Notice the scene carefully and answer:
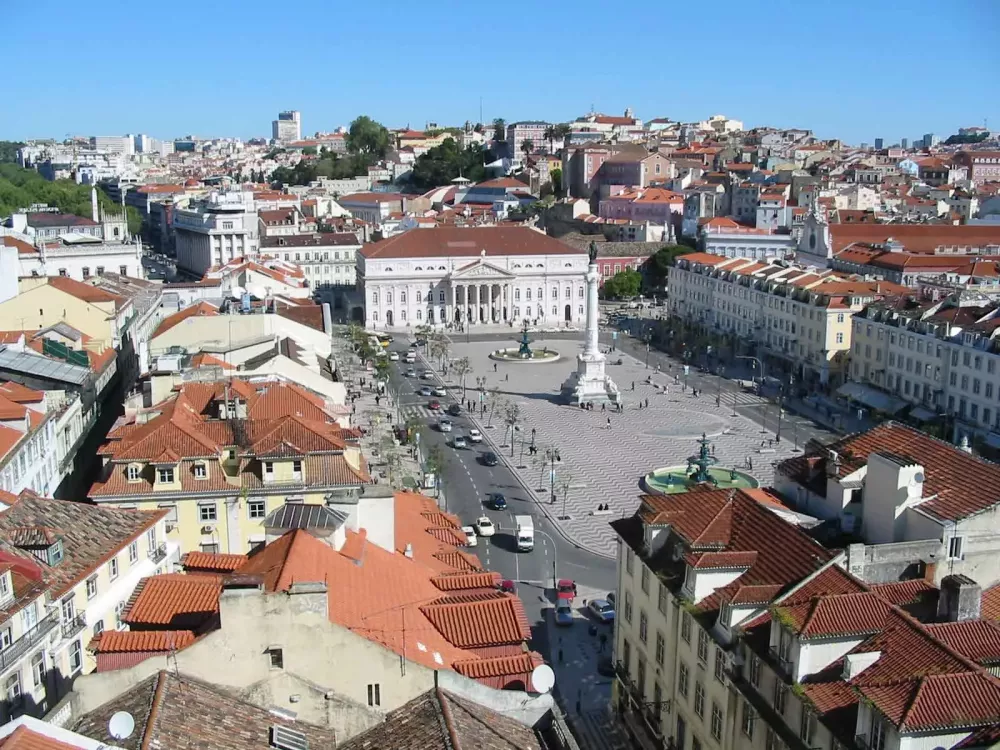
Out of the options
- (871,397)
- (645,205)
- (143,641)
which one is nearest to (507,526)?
(143,641)

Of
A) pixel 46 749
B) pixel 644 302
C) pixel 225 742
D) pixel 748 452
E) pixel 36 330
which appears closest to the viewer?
pixel 46 749

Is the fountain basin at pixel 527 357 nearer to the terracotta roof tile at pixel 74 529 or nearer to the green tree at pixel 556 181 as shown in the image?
the terracotta roof tile at pixel 74 529

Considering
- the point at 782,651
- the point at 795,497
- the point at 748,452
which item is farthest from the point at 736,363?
the point at 782,651

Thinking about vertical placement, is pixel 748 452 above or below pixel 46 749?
below

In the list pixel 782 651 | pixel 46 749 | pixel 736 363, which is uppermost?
pixel 46 749

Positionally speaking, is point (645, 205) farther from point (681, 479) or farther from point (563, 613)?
point (563, 613)

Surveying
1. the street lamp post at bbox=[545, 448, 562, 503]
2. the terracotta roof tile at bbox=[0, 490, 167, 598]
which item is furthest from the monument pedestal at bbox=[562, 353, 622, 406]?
the terracotta roof tile at bbox=[0, 490, 167, 598]

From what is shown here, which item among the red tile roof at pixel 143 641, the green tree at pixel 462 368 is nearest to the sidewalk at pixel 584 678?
the red tile roof at pixel 143 641

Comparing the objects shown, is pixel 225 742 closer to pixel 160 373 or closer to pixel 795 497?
pixel 795 497
